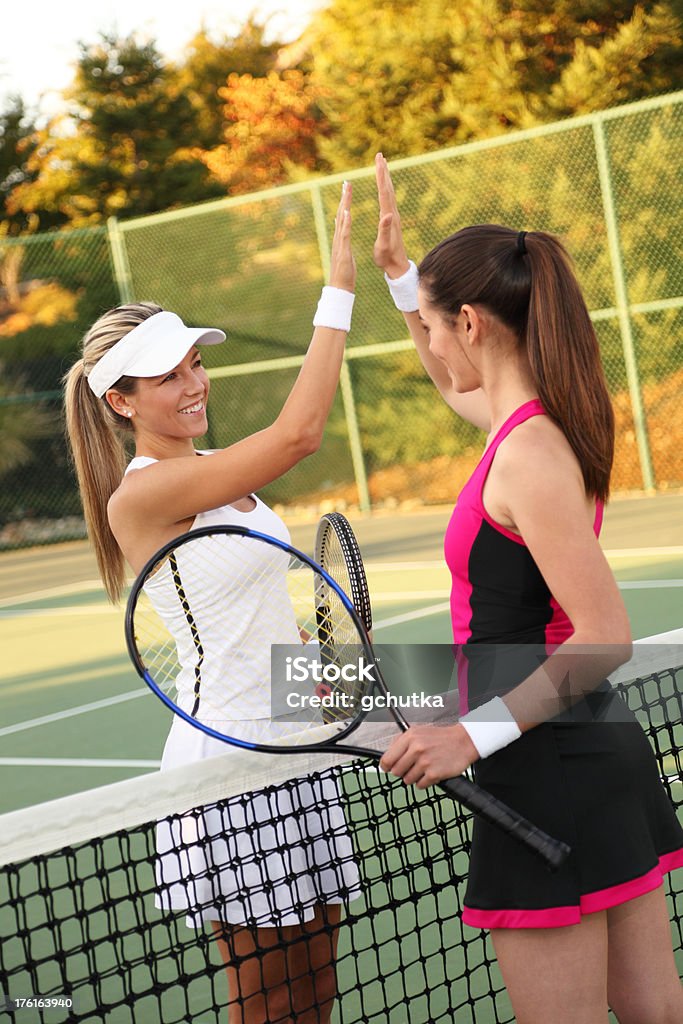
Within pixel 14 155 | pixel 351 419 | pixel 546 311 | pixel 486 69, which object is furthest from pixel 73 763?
pixel 14 155

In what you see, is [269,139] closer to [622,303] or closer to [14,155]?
[14,155]

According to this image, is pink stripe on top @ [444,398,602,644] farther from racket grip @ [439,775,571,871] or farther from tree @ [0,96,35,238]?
tree @ [0,96,35,238]

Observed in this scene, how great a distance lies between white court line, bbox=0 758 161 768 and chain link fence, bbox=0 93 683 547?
6.90 metres

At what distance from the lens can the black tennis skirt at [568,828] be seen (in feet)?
5.97

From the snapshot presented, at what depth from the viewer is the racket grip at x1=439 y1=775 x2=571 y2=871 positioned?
1.76 m

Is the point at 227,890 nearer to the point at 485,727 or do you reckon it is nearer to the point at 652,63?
the point at 485,727

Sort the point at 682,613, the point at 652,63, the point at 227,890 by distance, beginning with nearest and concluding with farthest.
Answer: the point at 227,890 → the point at 682,613 → the point at 652,63

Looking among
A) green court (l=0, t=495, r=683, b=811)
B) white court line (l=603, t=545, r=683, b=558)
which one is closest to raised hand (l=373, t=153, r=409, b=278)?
green court (l=0, t=495, r=683, b=811)

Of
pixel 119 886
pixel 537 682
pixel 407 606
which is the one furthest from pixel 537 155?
pixel 537 682

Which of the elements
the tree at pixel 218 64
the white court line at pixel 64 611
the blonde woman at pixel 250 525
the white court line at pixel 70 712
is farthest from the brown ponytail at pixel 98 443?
the tree at pixel 218 64

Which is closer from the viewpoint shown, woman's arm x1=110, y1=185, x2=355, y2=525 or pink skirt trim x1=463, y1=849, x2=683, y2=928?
pink skirt trim x1=463, y1=849, x2=683, y2=928

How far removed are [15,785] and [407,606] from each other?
11.2 feet

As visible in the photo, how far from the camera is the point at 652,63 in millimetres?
16844

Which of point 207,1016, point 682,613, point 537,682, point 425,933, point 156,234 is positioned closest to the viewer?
point 537,682
